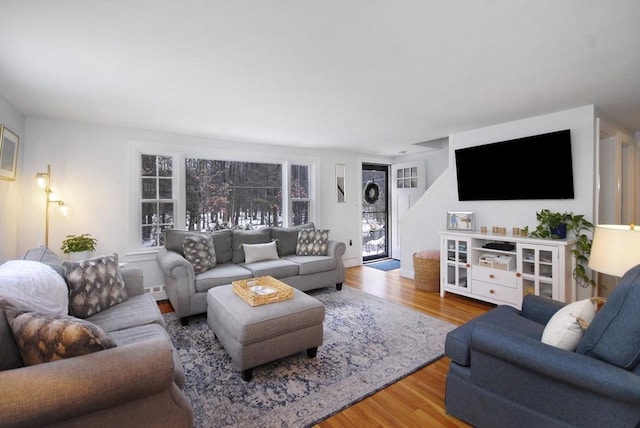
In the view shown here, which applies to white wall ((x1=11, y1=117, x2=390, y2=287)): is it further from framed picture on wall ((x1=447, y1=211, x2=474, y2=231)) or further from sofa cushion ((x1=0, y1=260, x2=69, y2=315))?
framed picture on wall ((x1=447, y1=211, x2=474, y2=231))

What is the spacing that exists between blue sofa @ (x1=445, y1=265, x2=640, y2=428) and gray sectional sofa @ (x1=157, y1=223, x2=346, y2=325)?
2.38m

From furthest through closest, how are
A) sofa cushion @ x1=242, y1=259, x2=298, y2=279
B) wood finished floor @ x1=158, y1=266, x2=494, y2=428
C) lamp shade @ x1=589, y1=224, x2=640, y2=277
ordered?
sofa cushion @ x1=242, y1=259, x2=298, y2=279, wood finished floor @ x1=158, y1=266, x2=494, y2=428, lamp shade @ x1=589, y1=224, x2=640, y2=277

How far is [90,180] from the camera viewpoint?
358 cm

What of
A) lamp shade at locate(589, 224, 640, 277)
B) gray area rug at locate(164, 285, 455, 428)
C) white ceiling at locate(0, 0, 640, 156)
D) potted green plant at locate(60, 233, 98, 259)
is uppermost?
white ceiling at locate(0, 0, 640, 156)

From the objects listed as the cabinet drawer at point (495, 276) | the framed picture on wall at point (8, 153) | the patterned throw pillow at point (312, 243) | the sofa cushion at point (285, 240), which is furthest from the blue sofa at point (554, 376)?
the framed picture on wall at point (8, 153)

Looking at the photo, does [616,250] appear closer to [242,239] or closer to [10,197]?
[242,239]

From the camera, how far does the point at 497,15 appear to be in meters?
1.60

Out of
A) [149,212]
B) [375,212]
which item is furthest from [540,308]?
[375,212]

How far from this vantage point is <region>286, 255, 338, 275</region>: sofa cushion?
3961 millimetres

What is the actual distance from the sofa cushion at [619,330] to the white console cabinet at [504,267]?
1.91 m

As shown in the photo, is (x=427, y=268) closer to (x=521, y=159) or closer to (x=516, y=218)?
(x=516, y=218)

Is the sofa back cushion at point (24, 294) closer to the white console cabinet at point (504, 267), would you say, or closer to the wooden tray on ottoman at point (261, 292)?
the wooden tray on ottoman at point (261, 292)

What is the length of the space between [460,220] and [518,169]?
0.92m

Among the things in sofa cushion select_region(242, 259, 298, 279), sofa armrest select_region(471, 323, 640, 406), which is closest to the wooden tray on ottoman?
sofa cushion select_region(242, 259, 298, 279)
